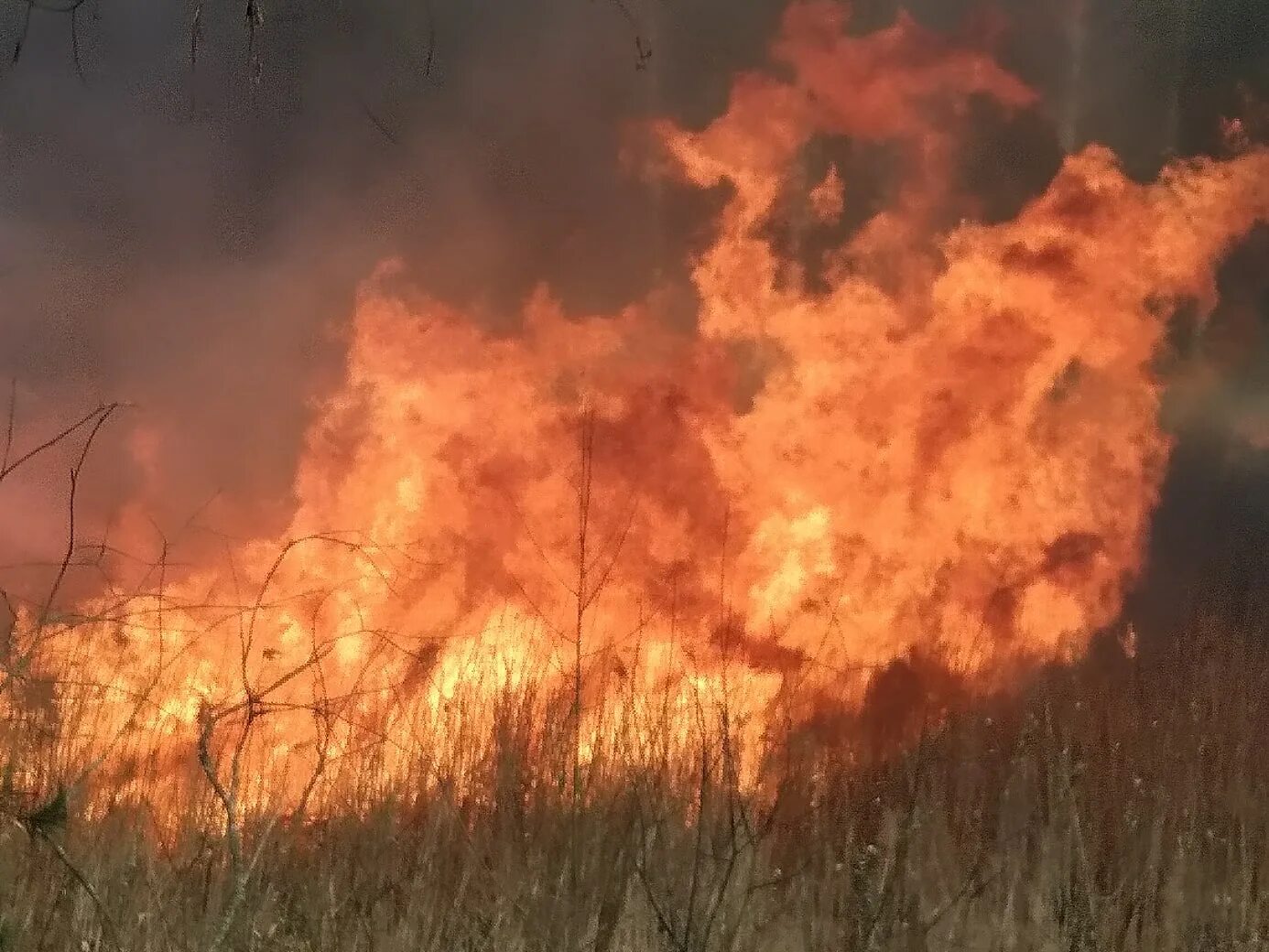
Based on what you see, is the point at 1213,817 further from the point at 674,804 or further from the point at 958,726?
the point at 674,804

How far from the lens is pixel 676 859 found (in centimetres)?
665

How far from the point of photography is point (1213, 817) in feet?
30.0

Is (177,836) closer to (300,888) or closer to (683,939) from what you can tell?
(300,888)

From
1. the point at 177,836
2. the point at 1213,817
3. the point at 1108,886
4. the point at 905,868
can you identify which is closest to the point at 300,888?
the point at 177,836

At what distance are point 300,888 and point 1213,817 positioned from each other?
7.42 metres

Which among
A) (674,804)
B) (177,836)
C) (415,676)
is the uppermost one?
(415,676)

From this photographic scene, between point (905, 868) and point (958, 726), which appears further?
point (958, 726)

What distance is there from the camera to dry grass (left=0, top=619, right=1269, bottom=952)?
554cm

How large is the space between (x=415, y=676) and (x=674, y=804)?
2.59 m

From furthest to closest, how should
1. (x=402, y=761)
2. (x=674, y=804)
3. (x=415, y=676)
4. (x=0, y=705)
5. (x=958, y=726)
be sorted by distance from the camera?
(x=958, y=726) → (x=415, y=676) → (x=402, y=761) → (x=674, y=804) → (x=0, y=705)

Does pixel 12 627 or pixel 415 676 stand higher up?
pixel 415 676

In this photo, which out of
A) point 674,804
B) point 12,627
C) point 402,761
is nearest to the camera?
point 12,627

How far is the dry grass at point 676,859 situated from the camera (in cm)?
554

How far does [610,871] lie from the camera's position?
623cm
